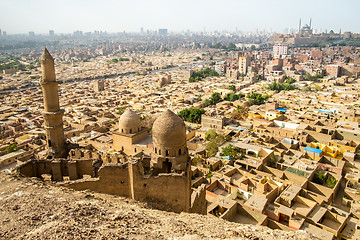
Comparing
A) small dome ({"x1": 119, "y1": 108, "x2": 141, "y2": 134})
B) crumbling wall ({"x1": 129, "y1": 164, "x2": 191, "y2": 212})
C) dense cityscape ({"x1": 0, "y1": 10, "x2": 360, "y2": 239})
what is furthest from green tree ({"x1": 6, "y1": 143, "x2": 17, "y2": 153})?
crumbling wall ({"x1": 129, "y1": 164, "x2": 191, "y2": 212})

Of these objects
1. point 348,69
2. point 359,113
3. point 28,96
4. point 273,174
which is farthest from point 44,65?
point 348,69

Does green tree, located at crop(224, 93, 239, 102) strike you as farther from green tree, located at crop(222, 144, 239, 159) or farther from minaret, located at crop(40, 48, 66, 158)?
minaret, located at crop(40, 48, 66, 158)

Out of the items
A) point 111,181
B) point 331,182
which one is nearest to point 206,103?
point 331,182

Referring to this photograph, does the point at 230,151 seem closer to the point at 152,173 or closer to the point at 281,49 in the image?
the point at 152,173

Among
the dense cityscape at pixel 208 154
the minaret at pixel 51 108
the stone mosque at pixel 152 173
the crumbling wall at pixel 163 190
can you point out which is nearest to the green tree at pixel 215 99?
the dense cityscape at pixel 208 154

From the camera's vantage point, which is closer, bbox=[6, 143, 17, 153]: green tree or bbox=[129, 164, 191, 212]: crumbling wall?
bbox=[129, 164, 191, 212]: crumbling wall

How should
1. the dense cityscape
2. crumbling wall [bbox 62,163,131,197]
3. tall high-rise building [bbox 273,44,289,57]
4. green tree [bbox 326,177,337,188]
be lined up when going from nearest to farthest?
crumbling wall [bbox 62,163,131,197] < the dense cityscape < green tree [bbox 326,177,337,188] < tall high-rise building [bbox 273,44,289,57]

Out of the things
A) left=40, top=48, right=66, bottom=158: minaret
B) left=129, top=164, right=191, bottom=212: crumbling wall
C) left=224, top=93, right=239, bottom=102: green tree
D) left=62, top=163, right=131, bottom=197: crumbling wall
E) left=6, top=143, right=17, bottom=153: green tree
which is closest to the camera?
left=129, top=164, right=191, bottom=212: crumbling wall
